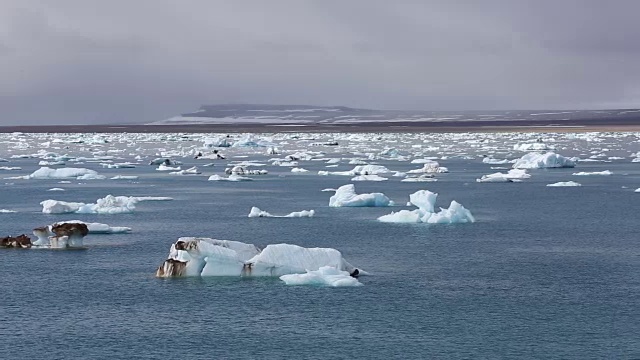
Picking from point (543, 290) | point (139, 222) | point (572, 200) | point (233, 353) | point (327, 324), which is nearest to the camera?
point (233, 353)

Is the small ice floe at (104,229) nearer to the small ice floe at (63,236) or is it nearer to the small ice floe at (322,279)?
the small ice floe at (63,236)

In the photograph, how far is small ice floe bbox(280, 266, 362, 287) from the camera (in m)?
16.6

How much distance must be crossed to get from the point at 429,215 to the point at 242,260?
28.9ft

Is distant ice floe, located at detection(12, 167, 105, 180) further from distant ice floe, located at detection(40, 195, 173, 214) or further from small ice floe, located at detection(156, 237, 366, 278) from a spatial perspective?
small ice floe, located at detection(156, 237, 366, 278)

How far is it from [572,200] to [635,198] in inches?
79.5

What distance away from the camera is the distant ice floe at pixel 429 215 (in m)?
24.9

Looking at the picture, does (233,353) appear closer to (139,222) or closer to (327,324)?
(327,324)

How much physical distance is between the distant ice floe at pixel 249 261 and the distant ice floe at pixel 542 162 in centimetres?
3064

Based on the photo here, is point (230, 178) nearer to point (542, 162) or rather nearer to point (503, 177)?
point (503, 177)

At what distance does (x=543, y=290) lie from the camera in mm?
16531

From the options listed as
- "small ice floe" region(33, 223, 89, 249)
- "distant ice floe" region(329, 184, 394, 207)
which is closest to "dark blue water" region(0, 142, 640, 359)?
"small ice floe" region(33, 223, 89, 249)

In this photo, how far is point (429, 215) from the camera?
995 inches

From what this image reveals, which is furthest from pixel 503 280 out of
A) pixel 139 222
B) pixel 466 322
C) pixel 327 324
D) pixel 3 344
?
pixel 139 222

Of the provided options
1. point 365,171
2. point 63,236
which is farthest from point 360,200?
point 365,171
